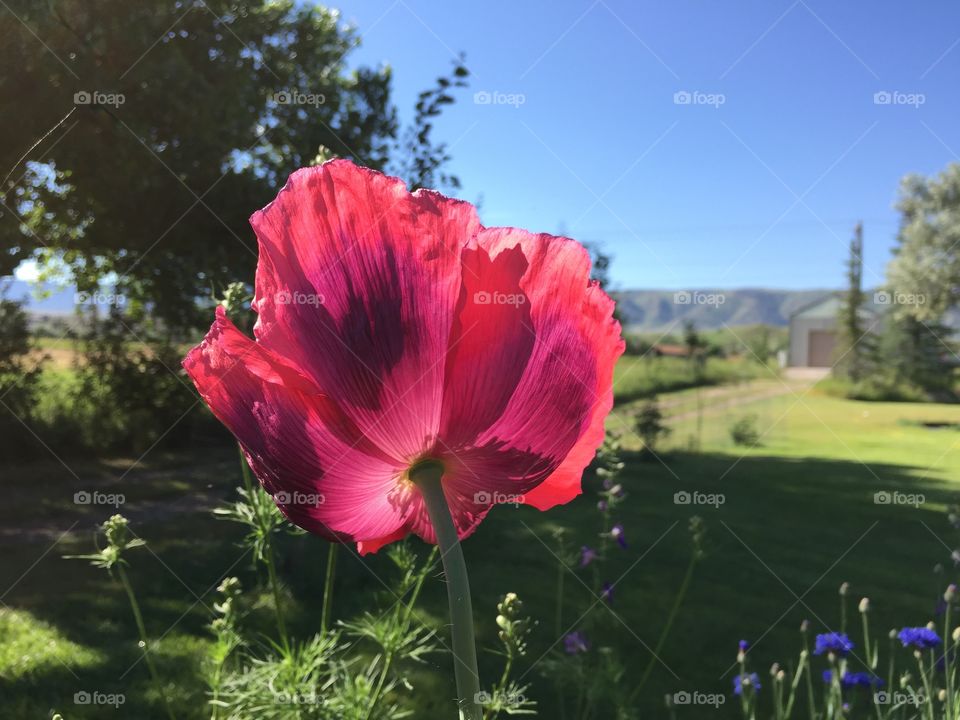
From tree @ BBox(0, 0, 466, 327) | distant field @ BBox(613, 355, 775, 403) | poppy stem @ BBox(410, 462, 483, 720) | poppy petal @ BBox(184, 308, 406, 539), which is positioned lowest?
poppy stem @ BBox(410, 462, 483, 720)

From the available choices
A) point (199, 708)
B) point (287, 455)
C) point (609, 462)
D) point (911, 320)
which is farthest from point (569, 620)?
point (911, 320)

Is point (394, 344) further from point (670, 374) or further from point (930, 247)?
point (930, 247)

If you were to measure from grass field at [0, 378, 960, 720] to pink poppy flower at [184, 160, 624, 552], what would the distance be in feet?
3.44

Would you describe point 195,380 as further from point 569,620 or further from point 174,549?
point 174,549

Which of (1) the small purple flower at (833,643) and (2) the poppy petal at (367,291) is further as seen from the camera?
(1) the small purple flower at (833,643)

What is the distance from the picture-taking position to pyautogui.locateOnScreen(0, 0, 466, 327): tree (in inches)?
233

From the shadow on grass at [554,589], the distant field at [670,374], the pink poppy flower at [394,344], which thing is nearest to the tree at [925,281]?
the distant field at [670,374]

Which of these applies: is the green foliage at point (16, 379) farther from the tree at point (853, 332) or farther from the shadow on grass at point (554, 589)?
the tree at point (853, 332)

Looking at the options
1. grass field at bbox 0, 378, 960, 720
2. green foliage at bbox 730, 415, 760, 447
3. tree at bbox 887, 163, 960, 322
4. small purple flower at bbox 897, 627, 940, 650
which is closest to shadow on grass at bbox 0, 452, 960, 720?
grass field at bbox 0, 378, 960, 720

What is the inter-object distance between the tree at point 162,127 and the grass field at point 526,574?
2.13 m

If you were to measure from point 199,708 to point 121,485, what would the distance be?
5279 millimetres

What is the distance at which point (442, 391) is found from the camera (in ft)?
1.68

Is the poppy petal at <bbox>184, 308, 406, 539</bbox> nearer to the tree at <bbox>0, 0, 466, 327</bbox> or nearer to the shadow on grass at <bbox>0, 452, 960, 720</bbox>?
the shadow on grass at <bbox>0, 452, 960, 720</bbox>

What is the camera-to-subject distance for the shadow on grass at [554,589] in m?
3.78
